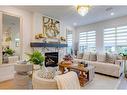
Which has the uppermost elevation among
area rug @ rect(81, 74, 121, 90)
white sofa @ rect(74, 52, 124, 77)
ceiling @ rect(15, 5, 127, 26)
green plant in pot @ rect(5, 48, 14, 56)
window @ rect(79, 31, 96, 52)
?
ceiling @ rect(15, 5, 127, 26)

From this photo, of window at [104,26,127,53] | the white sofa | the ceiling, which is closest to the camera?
the white sofa

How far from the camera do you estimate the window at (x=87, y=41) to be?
7074mm

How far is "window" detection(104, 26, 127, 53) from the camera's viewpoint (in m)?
5.69

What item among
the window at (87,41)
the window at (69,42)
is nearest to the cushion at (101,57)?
the window at (87,41)

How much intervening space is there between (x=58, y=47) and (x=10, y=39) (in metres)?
2.64

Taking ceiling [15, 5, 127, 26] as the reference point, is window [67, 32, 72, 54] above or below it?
below

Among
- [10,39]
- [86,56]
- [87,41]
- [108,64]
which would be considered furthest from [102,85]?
[87,41]

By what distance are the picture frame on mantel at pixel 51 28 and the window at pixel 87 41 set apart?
2.14 metres

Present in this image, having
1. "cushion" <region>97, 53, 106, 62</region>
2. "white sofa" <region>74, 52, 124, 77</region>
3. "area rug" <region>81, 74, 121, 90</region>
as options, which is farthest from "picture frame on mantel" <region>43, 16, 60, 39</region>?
"area rug" <region>81, 74, 121, 90</region>

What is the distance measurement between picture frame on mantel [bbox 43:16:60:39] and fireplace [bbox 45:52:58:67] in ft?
2.89

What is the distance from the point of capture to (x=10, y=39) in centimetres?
434

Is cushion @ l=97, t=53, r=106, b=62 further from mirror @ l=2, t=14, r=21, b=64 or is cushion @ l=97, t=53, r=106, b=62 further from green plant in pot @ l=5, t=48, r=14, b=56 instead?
green plant in pot @ l=5, t=48, r=14, b=56

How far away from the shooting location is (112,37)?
6129 millimetres
